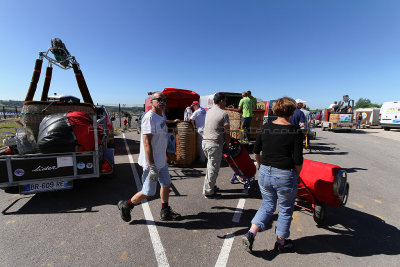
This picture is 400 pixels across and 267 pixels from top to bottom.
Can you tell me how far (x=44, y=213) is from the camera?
10.4 ft

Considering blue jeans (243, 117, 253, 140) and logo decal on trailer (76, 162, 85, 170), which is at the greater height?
blue jeans (243, 117, 253, 140)

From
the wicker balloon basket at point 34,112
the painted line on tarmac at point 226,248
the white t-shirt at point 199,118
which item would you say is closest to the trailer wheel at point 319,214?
the painted line on tarmac at point 226,248

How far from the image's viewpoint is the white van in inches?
670

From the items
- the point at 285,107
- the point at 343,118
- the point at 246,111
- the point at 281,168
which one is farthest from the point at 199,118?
the point at 343,118

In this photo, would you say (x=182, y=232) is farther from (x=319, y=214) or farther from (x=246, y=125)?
(x=246, y=125)

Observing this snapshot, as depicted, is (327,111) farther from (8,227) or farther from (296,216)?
(8,227)

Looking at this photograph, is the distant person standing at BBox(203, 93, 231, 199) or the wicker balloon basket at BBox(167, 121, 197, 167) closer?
the distant person standing at BBox(203, 93, 231, 199)

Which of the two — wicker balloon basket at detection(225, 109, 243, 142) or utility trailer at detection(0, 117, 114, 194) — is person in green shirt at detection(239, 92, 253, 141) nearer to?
wicker balloon basket at detection(225, 109, 243, 142)

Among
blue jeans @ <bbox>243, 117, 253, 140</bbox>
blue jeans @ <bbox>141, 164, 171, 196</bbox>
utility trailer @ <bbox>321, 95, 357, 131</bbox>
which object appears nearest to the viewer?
blue jeans @ <bbox>141, 164, 171, 196</bbox>

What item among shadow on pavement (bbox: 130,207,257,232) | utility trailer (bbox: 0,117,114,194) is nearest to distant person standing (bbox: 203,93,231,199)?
shadow on pavement (bbox: 130,207,257,232)

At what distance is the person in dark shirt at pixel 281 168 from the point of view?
2.08 metres

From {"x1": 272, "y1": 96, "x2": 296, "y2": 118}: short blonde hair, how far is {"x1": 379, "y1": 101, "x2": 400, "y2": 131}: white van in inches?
872

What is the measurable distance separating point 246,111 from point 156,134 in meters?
5.73

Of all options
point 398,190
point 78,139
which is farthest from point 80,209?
point 398,190
